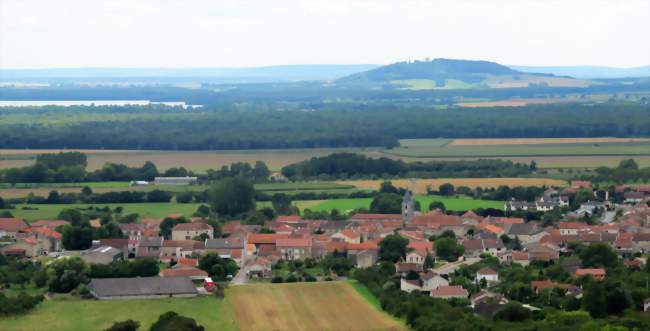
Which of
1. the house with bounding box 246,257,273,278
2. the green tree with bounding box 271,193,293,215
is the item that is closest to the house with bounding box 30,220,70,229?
the green tree with bounding box 271,193,293,215

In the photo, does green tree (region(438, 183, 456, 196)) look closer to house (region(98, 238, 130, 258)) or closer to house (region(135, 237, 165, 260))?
house (region(135, 237, 165, 260))

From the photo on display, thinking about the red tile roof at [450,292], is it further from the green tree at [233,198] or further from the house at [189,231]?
the green tree at [233,198]

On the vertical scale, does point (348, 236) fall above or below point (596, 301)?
below

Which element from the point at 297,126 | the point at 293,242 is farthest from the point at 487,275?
the point at 297,126

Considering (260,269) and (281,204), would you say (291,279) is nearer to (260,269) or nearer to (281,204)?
(260,269)

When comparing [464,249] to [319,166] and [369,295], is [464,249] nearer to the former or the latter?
[369,295]
